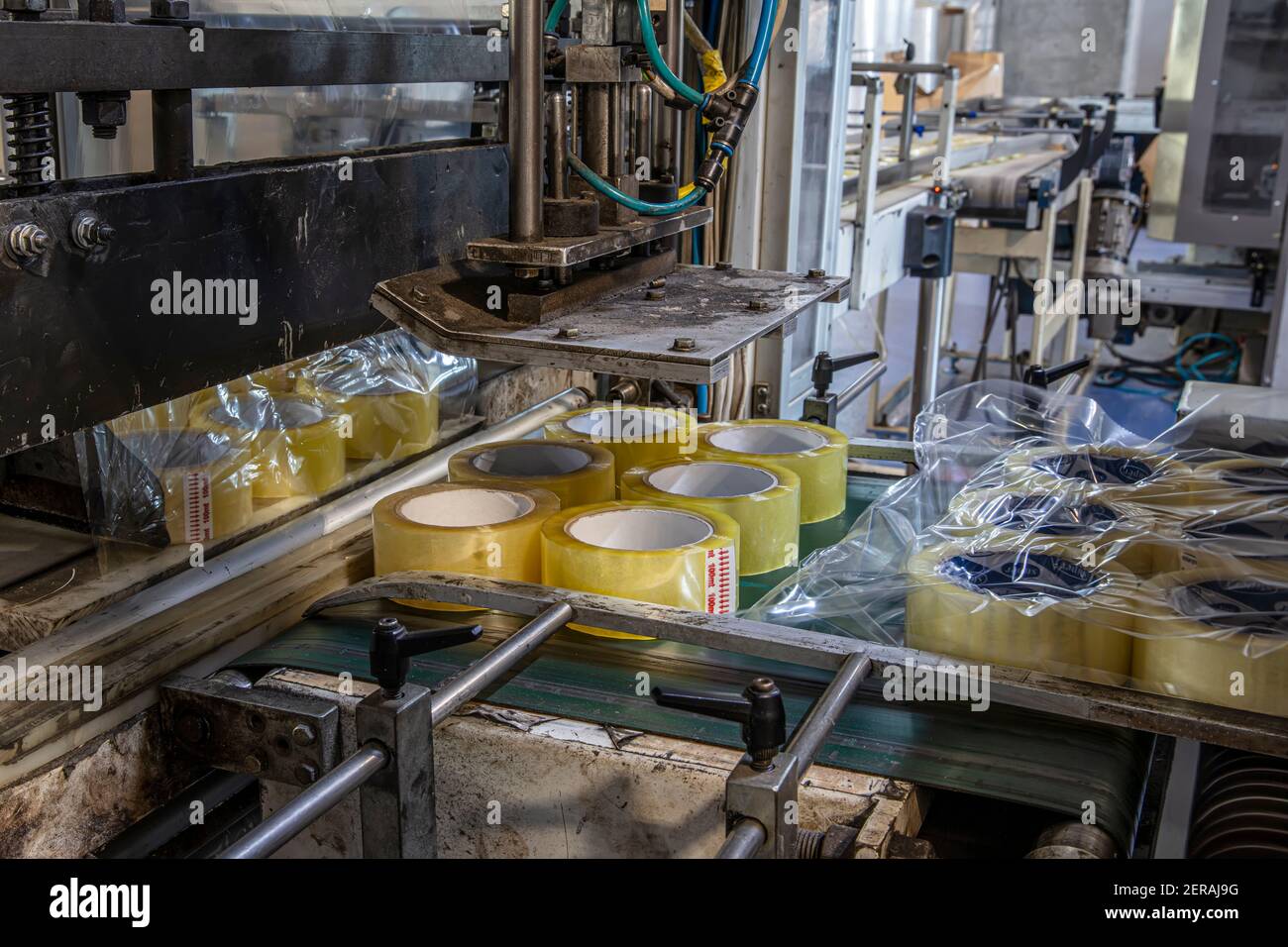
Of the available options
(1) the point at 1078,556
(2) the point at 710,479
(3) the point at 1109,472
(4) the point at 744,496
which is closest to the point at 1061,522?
(1) the point at 1078,556

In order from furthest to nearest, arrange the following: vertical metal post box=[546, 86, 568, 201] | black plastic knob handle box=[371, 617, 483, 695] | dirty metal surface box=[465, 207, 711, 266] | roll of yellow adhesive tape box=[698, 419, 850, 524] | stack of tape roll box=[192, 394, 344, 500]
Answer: roll of yellow adhesive tape box=[698, 419, 850, 524] < stack of tape roll box=[192, 394, 344, 500] < vertical metal post box=[546, 86, 568, 201] < dirty metal surface box=[465, 207, 711, 266] < black plastic knob handle box=[371, 617, 483, 695]

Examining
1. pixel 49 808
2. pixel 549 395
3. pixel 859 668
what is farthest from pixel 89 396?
pixel 549 395

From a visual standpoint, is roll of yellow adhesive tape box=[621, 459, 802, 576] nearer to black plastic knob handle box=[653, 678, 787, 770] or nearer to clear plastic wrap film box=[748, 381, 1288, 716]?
clear plastic wrap film box=[748, 381, 1288, 716]

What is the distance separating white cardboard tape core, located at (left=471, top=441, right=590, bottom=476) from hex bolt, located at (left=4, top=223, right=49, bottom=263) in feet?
2.74

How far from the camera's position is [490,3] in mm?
1568

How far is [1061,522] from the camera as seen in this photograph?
4.20ft

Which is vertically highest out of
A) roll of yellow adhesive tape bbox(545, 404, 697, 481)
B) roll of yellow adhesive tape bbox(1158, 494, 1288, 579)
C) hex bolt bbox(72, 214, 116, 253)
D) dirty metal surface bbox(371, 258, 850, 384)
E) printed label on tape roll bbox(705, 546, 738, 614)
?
hex bolt bbox(72, 214, 116, 253)

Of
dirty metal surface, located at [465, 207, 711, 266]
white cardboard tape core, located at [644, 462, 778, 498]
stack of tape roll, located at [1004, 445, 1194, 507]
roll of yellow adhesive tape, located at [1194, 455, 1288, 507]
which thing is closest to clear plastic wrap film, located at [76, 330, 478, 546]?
dirty metal surface, located at [465, 207, 711, 266]

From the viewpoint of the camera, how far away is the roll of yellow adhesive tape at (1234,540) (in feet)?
3.69

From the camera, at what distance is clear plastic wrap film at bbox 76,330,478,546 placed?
50.1 inches

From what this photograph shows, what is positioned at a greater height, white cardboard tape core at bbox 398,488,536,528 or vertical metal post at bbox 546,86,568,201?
vertical metal post at bbox 546,86,568,201

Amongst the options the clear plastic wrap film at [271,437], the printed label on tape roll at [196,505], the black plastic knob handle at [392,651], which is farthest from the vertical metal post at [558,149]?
the printed label on tape roll at [196,505]

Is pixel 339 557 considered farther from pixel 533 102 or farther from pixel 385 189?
pixel 533 102

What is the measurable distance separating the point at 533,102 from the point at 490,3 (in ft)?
2.34
